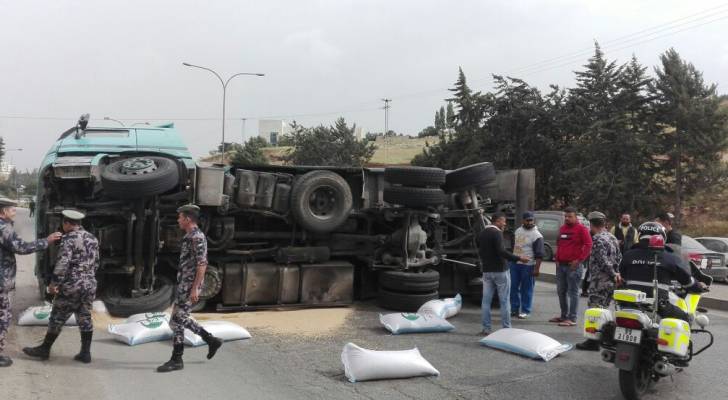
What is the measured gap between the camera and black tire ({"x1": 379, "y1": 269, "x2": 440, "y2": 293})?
8.82 meters

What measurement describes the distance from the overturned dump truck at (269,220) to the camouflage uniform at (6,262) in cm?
192

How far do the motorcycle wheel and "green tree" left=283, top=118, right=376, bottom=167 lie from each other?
4812 cm

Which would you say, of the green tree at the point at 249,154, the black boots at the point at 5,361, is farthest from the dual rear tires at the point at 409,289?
the green tree at the point at 249,154

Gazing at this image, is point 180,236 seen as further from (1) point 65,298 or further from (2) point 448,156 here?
(2) point 448,156

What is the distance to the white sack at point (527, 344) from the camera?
A: 6.20 m

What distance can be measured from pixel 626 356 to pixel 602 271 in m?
2.45

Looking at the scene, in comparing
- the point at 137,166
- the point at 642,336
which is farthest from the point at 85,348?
the point at 642,336

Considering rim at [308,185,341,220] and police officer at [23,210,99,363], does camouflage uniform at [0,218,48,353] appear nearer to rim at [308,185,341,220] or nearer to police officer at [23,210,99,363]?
police officer at [23,210,99,363]

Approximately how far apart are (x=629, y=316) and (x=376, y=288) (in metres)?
5.59

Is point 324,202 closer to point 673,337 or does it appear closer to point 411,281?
point 411,281


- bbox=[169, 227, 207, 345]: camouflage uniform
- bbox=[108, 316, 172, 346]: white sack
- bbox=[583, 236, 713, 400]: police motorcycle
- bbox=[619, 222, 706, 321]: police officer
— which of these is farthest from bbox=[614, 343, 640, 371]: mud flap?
bbox=[108, 316, 172, 346]: white sack

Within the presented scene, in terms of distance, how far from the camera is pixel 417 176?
889 centimetres

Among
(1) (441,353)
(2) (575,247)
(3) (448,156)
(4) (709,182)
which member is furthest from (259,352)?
(3) (448,156)

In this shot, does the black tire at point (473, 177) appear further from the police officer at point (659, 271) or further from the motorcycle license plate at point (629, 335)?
the motorcycle license plate at point (629, 335)
